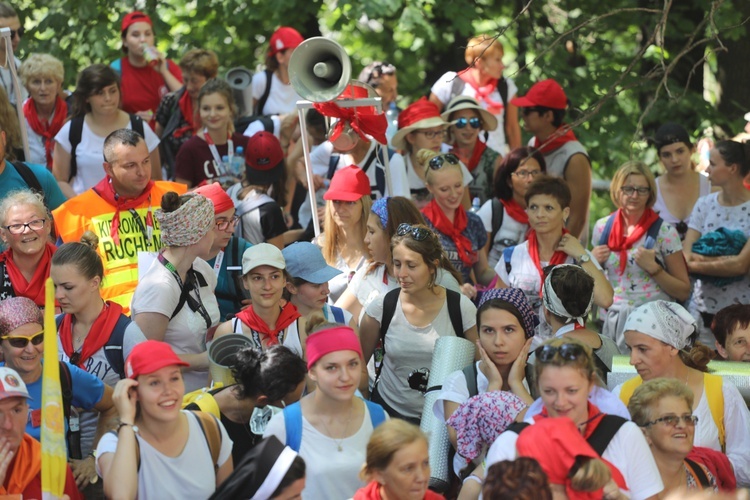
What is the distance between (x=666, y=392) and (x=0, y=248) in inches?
165

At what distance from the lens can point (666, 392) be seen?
5.32m

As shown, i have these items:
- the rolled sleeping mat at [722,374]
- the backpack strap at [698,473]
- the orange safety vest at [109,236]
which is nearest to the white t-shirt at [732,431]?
the rolled sleeping mat at [722,374]

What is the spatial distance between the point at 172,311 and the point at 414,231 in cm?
140

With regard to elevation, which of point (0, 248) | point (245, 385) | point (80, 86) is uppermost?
point (80, 86)

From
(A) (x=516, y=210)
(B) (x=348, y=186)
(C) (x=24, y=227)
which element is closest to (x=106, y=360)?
(C) (x=24, y=227)

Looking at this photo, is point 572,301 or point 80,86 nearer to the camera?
point 572,301

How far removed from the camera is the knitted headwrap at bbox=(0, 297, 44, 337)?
5.61m

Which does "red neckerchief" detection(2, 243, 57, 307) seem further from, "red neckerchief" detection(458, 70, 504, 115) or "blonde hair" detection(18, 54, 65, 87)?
"red neckerchief" detection(458, 70, 504, 115)

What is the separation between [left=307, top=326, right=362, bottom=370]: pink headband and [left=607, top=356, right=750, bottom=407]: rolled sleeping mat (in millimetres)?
1434

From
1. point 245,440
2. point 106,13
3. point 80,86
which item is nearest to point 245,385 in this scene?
point 245,440

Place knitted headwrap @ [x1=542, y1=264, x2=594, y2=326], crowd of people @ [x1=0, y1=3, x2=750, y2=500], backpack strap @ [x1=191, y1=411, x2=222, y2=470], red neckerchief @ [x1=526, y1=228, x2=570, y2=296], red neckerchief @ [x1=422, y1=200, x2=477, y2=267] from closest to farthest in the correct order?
crowd of people @ [x1=0, y1=3, x2=750, y2=500]
backpack strap @ [x1=191, y1=411, x2=222, y2=470]
knitted headwrap @ [x1=542, y1=264, x2=594, y2=326]
red neckerchief @ [x1=526, y1=228, x2=570, y2=296]
red neckerchief @ [x1=422, y1=200, x2=477, y2=267]

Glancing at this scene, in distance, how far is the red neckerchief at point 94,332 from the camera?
5926 mm

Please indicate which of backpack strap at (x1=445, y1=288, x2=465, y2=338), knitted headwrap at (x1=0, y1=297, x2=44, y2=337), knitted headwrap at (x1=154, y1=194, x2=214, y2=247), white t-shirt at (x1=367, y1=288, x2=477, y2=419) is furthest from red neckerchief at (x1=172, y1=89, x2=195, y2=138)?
knitted headwrap at (x1=0, y1=297, x2=44, y2=337)

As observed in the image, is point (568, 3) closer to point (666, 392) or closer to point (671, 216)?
point (671, 216)
